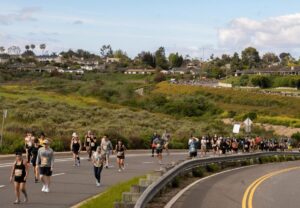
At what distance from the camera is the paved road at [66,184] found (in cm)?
1669

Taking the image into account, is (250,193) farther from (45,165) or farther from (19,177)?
(19,177)

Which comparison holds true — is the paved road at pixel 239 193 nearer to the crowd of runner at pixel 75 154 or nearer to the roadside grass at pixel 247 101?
the crowd of runner at pixel 75 154

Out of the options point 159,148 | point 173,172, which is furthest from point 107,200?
point 159,148

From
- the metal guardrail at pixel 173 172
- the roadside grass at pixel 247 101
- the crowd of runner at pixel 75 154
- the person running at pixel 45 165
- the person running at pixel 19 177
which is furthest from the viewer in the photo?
the roadside grass at pixel 247 101

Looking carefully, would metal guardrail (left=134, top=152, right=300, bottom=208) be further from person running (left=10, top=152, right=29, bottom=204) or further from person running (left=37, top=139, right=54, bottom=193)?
person running (left=37, top=139, right=54, bottom=193)

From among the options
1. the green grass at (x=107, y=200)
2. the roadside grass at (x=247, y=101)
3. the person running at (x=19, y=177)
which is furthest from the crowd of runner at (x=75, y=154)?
the roadside grass at (x=247, y=101)

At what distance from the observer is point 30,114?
61000 mm

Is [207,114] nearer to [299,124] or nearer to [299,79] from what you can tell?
[299,124]

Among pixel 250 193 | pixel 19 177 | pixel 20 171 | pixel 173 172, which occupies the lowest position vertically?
pixel 250 193

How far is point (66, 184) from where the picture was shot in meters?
21.3

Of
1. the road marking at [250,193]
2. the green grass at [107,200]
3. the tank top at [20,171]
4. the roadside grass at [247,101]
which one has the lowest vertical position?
the road marking at [250,193]

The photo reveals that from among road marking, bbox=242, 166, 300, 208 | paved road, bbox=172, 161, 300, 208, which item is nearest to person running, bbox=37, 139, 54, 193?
paved road, bbox=172, 161, 300, 208

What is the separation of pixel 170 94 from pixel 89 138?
96.4 m

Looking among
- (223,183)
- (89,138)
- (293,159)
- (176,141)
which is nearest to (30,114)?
(176,141)
